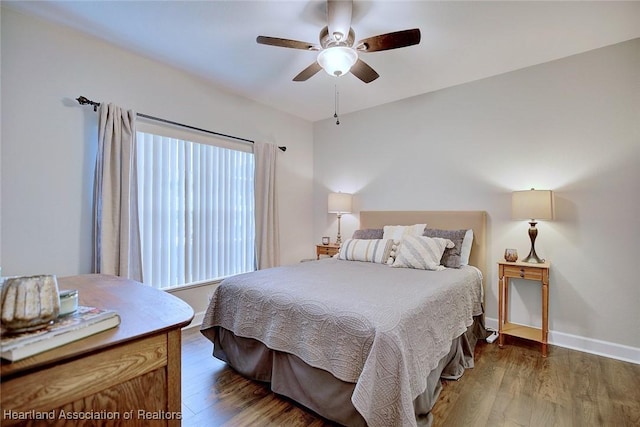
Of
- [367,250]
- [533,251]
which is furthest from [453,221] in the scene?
[367,250]

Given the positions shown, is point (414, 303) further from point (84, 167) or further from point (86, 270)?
point (84, 167)

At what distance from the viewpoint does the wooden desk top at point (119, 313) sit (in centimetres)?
68

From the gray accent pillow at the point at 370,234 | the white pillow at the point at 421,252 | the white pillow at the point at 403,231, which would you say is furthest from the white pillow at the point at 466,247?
the gray accent pillow at the point at 370,234

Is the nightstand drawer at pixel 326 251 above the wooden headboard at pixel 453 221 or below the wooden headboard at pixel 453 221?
below

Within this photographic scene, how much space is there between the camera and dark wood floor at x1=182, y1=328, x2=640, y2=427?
5.69 ft

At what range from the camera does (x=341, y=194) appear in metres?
4.01

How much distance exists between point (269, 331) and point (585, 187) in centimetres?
296

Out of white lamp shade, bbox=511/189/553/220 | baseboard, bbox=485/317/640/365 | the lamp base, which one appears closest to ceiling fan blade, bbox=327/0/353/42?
white lamp shade, bbox=511/189/553/220

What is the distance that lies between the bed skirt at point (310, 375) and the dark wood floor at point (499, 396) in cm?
8

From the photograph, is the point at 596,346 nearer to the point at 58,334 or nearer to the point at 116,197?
the point at 58,334

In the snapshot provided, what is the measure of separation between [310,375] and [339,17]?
2298mm

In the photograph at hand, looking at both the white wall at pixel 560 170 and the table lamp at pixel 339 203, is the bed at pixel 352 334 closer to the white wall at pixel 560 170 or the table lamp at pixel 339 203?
the white wall at pixel 560 170

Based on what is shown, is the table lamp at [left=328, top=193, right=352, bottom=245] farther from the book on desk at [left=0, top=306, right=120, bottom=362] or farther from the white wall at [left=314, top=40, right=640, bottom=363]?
the book on desk at [left=0, top=306, right=120, bottom=362]

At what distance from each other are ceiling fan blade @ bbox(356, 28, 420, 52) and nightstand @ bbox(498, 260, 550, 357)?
2106 millimetres
